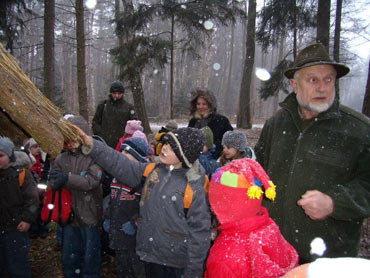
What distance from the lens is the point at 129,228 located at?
2.76 m

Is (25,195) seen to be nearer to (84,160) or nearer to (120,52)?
(84,160)

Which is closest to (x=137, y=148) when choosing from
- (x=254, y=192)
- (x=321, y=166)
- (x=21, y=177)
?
(x=21, y=177)

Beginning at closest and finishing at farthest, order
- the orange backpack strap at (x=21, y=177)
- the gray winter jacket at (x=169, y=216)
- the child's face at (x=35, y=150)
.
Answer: the gray winter jacket at (x=169, y=216), the orange backpack strap at (x=21, y=177), the child's face at (x=35, y=150)

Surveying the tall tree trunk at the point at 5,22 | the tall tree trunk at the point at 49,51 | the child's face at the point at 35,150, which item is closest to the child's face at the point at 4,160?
the child's face at the point at 35,150

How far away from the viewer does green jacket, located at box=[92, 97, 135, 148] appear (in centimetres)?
579

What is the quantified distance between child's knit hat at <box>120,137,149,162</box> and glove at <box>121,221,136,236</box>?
707 millimetres

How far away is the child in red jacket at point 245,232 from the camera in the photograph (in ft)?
5.39

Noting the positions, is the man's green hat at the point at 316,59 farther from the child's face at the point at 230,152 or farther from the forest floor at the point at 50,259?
the forest floor at the point at 50,259

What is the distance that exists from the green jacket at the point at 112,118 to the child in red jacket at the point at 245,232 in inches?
167

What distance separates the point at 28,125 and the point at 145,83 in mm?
37782

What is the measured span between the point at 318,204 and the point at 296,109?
0.81 metres

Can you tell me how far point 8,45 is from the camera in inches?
365

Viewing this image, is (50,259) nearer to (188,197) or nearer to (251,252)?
(188,197)

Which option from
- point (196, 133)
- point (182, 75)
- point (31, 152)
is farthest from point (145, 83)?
point (196, 133)
